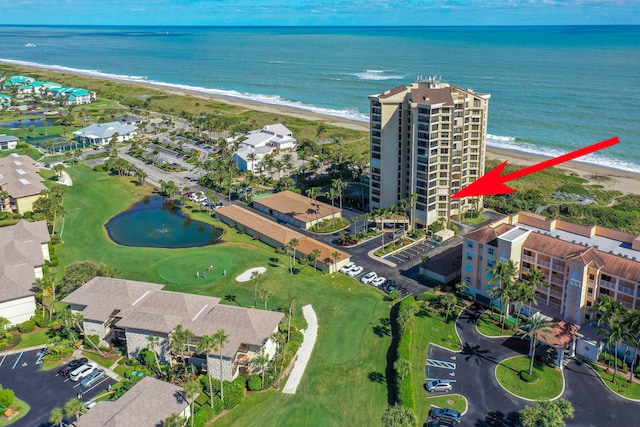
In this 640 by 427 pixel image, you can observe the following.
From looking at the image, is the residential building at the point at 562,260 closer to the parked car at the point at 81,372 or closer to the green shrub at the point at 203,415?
the green shrub at the point at 203,415

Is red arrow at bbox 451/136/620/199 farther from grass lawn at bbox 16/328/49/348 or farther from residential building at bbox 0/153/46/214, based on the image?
residential building at bbox 0/153/46/214

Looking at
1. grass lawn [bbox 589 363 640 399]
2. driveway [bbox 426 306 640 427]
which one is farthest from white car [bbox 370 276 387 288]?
grass lawn [bbox 589 363 640 399]

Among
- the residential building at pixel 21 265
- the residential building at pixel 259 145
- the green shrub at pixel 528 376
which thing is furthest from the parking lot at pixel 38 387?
the residential building at pixel 259 145

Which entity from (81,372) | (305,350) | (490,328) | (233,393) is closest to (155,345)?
(81,372)

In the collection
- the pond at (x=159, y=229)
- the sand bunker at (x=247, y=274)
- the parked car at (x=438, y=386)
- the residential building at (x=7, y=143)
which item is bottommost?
the parked car at (x=438, y=386)

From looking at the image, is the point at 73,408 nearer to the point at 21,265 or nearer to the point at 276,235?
the point at 21,265
